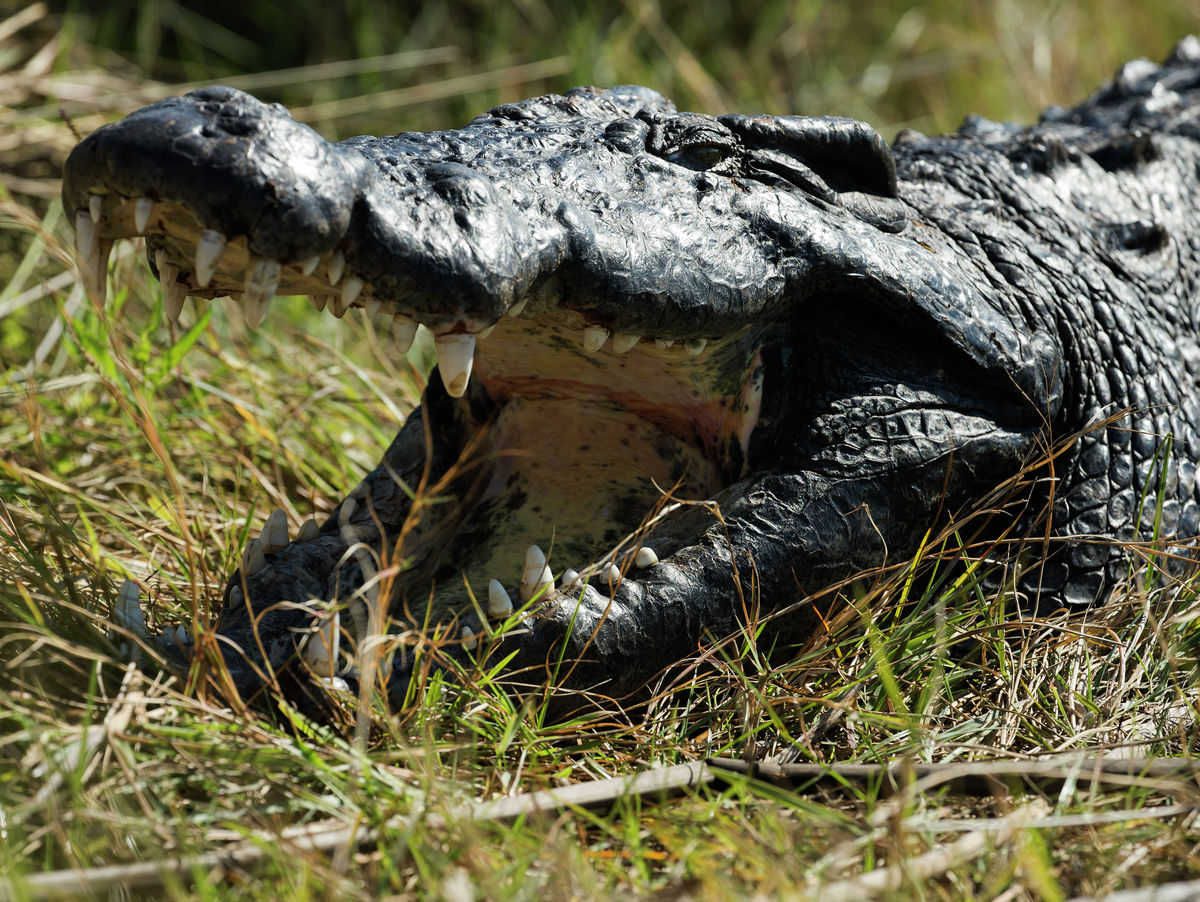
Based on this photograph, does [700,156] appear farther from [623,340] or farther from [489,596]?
Result: [489,596]

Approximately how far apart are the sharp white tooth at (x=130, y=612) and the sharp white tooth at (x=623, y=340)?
968 millimetres

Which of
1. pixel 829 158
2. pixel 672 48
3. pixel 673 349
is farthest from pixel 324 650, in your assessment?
pixel 672 48

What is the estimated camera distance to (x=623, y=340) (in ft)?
6.67

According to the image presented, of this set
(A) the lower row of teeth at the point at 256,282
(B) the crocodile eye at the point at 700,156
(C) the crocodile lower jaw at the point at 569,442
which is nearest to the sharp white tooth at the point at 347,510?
(C) the crocodile lower jaw at the point at 569,442

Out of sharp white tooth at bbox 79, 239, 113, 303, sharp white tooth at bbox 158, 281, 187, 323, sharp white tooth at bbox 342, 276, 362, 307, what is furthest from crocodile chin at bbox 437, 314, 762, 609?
sharp white tooth at bbox 79, 239, 113, 303

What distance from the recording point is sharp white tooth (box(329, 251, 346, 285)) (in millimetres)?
1693

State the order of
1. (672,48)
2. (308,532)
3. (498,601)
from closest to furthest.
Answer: (498,601)
(308,532)
(672,48)

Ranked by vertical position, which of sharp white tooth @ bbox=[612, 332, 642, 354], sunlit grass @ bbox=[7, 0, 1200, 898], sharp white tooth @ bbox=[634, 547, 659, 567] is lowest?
sunlit grass @ bbox=[7, 0, 1200, 898]

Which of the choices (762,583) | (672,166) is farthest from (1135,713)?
(672,166)

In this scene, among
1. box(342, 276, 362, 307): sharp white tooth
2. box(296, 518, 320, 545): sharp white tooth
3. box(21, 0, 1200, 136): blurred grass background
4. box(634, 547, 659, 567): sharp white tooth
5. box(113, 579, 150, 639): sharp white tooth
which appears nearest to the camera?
box(342, 276, 362, 307): sharp white tooth

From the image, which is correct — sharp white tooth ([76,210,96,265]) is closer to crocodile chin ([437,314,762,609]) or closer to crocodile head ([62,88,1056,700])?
crocodile head ([62,88,1056,700])

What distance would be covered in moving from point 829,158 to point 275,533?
4.65 ft

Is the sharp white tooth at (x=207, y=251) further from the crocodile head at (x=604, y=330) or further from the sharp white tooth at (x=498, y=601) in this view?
the sharp white tooth at (x=498, y=601)

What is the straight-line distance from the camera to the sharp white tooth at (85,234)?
1.78 m
